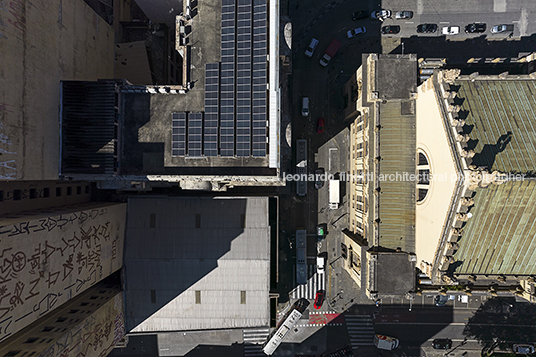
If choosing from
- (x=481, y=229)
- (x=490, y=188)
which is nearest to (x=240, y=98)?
(x=490, y=188)

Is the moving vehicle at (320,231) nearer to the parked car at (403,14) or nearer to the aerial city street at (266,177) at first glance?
the aerial city street at (266,177)

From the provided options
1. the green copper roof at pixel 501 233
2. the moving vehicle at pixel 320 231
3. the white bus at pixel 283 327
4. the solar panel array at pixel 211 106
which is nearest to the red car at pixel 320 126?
the moving vehicle at pixel 320 231

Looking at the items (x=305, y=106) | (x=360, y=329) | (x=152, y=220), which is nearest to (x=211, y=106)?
(x=152, y=220)

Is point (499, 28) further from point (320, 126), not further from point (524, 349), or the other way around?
point (524, 349)

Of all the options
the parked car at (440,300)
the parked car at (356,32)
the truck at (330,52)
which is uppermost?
the parked car at (356,32)

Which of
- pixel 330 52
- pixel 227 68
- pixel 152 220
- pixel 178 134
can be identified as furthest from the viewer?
pixel 330 52

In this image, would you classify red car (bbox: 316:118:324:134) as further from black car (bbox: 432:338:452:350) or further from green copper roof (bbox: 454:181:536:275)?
black car (bbox: 432:338:452:350)
